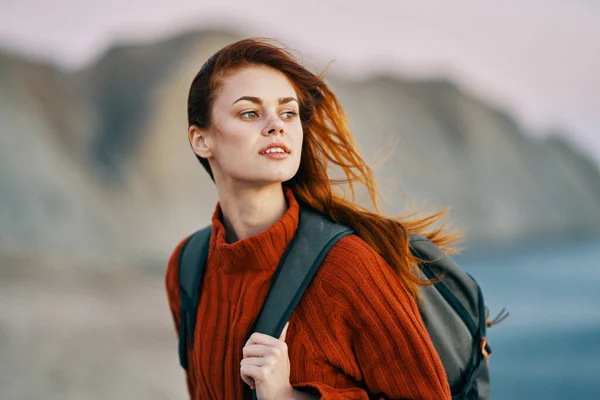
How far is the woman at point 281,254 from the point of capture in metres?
1.43

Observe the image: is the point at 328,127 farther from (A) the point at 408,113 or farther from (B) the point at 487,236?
(A) the point at 408,113

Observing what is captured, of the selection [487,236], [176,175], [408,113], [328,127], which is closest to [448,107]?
[408,113]

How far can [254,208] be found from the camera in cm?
162

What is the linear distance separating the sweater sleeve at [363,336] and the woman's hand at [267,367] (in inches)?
1.4

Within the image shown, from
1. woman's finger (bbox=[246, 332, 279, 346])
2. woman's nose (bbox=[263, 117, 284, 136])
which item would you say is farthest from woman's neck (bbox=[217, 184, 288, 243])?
woman's finger (bbox=[246, 332, 279, 346])

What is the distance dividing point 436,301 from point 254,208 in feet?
1.41

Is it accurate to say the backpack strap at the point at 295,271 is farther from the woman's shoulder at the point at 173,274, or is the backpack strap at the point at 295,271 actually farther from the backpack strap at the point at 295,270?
the woman's shoulder at the point at 173,274

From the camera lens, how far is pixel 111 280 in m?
6.98

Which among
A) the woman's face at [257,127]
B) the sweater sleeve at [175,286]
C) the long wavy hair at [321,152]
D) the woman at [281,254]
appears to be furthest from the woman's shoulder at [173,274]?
the woman's face at [257,127]

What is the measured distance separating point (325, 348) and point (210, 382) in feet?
1.01

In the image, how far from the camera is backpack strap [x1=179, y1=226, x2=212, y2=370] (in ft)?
5.70

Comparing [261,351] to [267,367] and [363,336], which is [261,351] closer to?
[267,367]

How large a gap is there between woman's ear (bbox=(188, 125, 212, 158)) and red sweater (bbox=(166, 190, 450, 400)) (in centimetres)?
21

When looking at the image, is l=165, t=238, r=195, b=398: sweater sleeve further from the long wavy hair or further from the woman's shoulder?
the long wavy hair
